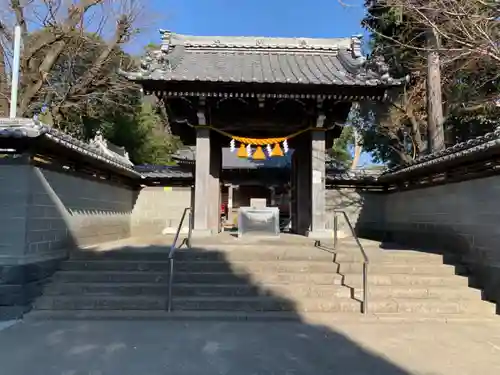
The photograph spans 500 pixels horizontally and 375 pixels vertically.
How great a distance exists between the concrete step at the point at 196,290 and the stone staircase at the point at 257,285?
0.01 meters

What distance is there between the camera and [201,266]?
6531 millimetres

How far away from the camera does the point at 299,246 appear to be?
755 centimetres

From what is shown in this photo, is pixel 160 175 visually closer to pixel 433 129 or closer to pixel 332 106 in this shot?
pixel 332 106

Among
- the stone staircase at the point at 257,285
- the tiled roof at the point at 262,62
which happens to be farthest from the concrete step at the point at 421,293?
the tiled roof at the point at 262,62

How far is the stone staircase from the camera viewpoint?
5.66 metres

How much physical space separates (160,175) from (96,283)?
513 cm

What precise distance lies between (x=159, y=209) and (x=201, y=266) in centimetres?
492

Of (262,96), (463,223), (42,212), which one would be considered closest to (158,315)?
(42,212)

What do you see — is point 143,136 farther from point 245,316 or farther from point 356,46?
point 245,316

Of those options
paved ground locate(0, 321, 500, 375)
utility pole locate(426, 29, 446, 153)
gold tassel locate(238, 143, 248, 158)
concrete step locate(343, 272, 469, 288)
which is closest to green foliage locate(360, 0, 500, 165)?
utility pole locate(426, 29, 446, 153)

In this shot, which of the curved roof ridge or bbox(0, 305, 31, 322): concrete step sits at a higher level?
the curved roof ridge

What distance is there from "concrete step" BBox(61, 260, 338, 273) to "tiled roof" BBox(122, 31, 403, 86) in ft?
13.0

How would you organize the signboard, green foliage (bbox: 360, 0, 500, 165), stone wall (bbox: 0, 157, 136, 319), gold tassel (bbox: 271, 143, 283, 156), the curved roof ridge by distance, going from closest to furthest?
stone wall (bbox: 0, 157, 136, 319) < the signboard < gold tassel (bbox: 271, 143, 283, 156) < the curved roof ridge < green foliage (bbox: 360, 0, 500, 165)

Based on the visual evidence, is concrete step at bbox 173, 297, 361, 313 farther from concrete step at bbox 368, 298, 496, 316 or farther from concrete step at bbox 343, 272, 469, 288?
concrete step at bbox 343, 272, 469, 288
